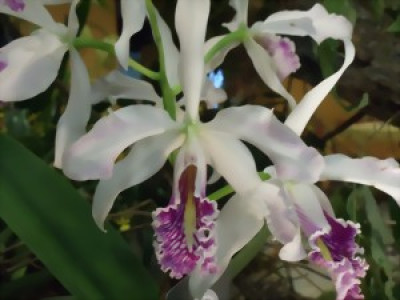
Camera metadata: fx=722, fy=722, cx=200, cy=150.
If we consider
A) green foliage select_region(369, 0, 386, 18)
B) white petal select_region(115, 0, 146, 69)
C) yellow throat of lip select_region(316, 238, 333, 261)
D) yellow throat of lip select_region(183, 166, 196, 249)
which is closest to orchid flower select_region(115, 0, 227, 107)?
white petal select_region(115, 0, 146, 69)

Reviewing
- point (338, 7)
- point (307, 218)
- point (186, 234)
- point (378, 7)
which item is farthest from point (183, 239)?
point (378, 7)

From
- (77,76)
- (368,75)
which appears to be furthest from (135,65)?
(368,75)

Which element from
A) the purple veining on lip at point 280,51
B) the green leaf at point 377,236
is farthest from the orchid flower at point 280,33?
the green leaf at point 377,236

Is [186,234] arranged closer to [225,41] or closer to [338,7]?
[225,41]

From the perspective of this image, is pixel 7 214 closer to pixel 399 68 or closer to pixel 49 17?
pixel 49 17

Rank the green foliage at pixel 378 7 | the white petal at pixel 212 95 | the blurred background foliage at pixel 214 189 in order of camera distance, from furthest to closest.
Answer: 1. the green foliage at pixel 378 7
2. the white petal at pixel 212 95
3. the blurred background foliage at pixel 214 189

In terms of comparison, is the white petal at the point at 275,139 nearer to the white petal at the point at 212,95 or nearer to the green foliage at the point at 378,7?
the white petal at the point at 212,95
